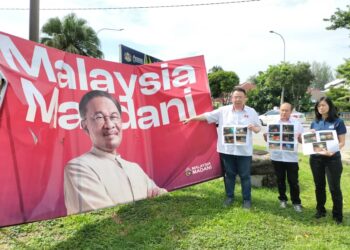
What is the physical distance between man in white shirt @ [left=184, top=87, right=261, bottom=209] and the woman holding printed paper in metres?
0.88

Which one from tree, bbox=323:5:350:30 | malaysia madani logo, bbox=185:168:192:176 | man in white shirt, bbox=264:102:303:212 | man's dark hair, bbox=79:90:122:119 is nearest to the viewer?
man's dark hair, bbox=79:90:122:119

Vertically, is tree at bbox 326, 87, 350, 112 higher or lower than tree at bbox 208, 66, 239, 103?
lower

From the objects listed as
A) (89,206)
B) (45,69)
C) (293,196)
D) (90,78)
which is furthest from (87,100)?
(293,196)

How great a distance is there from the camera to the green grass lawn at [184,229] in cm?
427

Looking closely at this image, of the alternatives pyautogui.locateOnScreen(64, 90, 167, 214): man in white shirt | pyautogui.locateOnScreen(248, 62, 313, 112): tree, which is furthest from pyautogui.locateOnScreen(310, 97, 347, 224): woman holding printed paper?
pyautogui.locateOnScreen(248, 62, 313, 112): tree

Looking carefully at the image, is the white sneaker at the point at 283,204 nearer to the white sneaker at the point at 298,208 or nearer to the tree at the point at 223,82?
the white sneaker at the point at 298,208

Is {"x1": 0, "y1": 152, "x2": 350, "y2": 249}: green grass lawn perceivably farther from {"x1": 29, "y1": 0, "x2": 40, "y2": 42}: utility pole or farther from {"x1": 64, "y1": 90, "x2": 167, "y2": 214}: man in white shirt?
{"x1": 29, "y1": 0, "x2": 40, "y2": 42}: utility pole

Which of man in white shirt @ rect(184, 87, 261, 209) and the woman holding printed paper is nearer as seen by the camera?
the woman holding printed paper

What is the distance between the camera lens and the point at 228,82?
56812 mm

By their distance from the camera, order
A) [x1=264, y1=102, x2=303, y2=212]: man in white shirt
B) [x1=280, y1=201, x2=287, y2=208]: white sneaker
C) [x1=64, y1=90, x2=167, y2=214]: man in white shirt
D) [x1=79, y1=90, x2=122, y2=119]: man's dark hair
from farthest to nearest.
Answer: [x1=280, y1=201, x2=287, y2=208]: white sneaker → [x1=264, y1=102, x2=303, y2=212]: man in white shirt → [x1=79, y1=90, x2=122, y2=119]: man's dark hair → [x1=64, y1=90, x2=167, y2=214]: man in white shirt

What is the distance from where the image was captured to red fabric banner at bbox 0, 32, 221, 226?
396cm

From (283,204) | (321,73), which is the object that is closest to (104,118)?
(283,204)

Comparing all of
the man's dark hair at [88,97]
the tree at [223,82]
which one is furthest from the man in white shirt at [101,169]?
the tree at [223,82]

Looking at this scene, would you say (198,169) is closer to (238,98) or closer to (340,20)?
(238,98)
